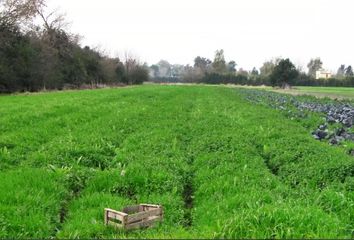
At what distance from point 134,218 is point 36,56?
54.5 metres

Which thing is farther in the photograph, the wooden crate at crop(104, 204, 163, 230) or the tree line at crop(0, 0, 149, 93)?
the tree line at crop(0, 0, 149, 93)

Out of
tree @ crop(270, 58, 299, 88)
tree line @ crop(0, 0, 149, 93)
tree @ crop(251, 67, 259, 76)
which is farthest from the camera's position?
tree @ crop(251, 67, 259, 76)

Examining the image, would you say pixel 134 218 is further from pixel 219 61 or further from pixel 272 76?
pixel 219 61

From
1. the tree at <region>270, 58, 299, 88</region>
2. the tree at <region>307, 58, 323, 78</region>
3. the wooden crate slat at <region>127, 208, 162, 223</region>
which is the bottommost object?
the wooden crate slat at <region>127, 208, 162, 223</region>

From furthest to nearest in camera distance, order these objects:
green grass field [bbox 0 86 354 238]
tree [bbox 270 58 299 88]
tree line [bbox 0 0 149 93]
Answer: tree [bbox 270 58 299 88] → tree line [bbox 0 0 149 93] → green grass field [bbox 0 86 354 238]

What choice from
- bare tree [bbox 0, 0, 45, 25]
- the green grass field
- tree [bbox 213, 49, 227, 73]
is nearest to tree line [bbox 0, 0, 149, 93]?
bare tree [bbox 0, 0, 45, 25]

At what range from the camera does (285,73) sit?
103 metres

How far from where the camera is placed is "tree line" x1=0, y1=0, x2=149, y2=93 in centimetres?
5038

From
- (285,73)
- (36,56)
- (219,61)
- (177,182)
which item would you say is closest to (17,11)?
(36,56)

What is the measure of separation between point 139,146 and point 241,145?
3.18 metres

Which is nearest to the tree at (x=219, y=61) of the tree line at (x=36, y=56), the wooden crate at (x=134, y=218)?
the tree line at (x=36, y=56)

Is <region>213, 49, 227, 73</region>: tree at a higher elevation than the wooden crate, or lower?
higher

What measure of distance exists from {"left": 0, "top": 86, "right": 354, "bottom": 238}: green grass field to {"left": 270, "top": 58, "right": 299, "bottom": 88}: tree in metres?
90.5

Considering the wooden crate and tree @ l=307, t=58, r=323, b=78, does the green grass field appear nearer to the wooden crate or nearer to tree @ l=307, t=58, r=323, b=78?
the wooden crate
